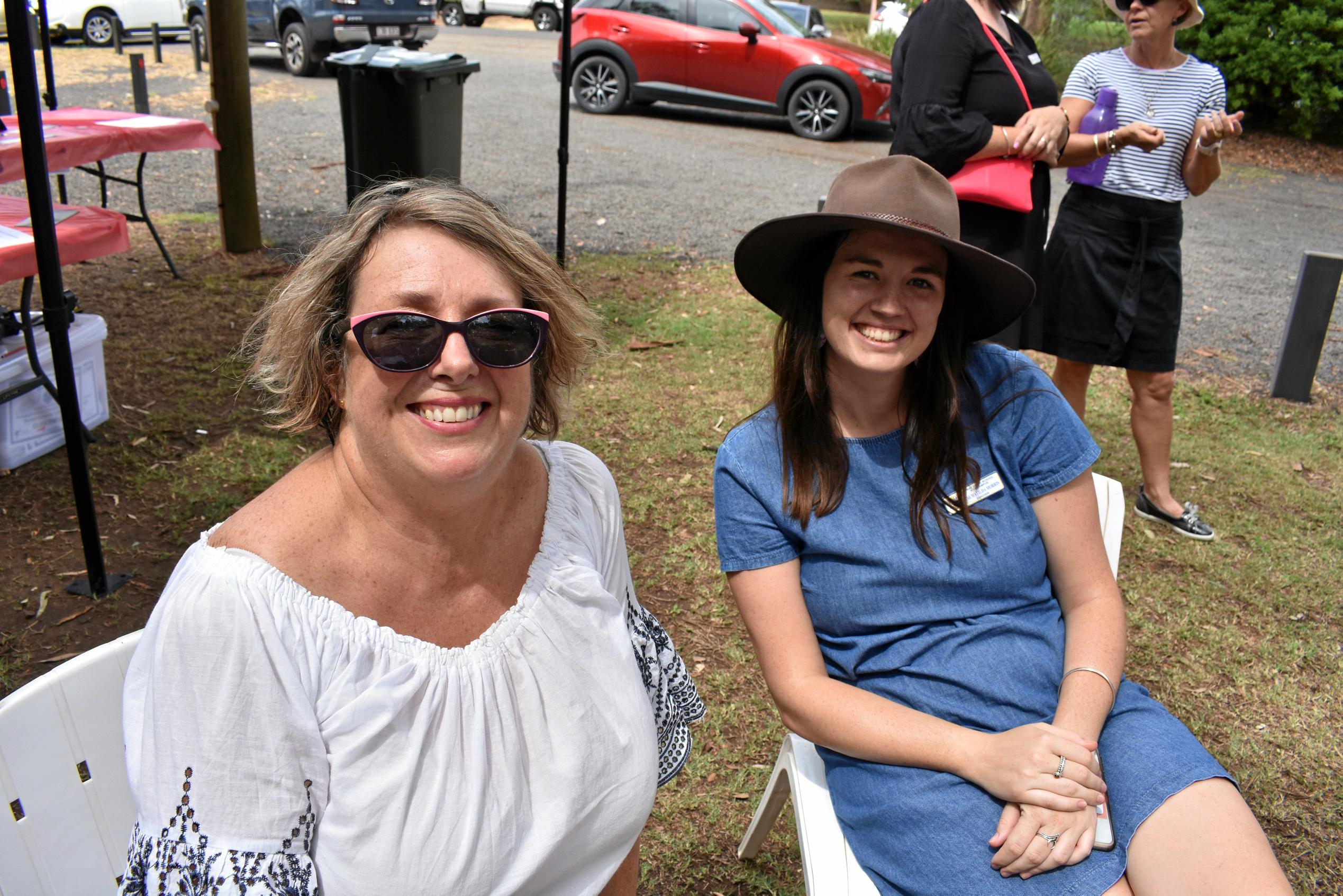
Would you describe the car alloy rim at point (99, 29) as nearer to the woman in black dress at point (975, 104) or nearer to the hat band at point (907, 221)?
the woman in black dress at point (975, 104)

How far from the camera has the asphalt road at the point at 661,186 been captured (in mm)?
7578

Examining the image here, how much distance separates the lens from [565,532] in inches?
69.8

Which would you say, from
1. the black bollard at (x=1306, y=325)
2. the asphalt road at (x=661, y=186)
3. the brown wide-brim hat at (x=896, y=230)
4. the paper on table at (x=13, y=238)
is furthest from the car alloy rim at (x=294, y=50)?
the brown wide-brim hat at (x=896, y=230)

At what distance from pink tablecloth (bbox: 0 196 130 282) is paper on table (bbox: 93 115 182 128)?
3.26 ft

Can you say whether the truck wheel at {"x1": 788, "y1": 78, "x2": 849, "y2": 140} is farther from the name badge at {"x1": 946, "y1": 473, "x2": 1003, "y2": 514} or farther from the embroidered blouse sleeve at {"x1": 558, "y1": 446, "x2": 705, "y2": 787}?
the embroidered blouse sleeve at {"x1": 558, "y1": 446, "x2": 705, "y2": 787}

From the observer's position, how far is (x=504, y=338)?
1542 mm

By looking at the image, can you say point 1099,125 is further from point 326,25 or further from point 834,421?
point 326,25

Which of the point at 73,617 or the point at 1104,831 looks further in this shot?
the point at 73,617

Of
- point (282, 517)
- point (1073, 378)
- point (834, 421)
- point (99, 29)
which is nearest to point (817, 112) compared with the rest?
point (1073, 378)

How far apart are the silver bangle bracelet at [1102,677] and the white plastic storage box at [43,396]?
3.67 metres

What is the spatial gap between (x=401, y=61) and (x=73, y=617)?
13.1 ft

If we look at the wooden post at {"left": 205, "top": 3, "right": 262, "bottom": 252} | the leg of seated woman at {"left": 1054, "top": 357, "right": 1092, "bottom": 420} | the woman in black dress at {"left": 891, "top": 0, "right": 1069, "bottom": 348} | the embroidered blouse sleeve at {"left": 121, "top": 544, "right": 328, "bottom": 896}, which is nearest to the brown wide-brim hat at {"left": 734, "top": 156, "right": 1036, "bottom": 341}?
the woman in black dress at {"left": 891, "top": 0, "right": 1069, "bottom": 348}

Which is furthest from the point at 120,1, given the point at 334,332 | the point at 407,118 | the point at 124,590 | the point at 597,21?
the point at 334,332

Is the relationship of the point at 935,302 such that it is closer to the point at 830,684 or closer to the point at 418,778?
the point at 830,684
